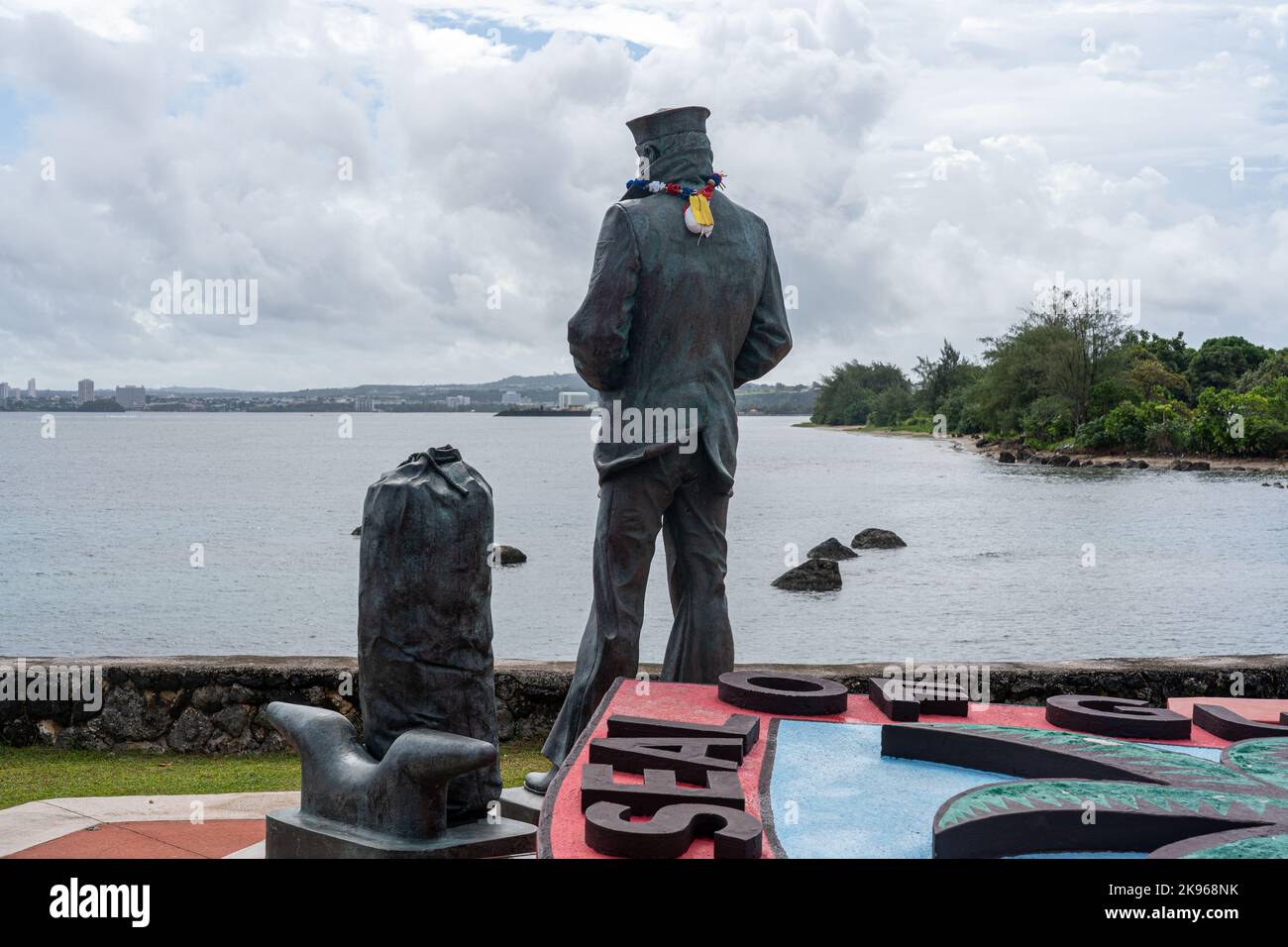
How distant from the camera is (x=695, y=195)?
6410mm

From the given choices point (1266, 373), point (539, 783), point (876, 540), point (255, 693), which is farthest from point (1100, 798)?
point (1266, 373)

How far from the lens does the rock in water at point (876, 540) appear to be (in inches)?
1432

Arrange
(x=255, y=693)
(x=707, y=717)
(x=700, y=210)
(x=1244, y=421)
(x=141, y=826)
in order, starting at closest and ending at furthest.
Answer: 1. (x=707, y=717)
2. (x=141, y=826)
3. (x=700, y=210)
4. (x=255, y=693)
5. (x=1244, y=421)

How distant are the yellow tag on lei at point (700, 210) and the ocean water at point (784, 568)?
1164 centimetres

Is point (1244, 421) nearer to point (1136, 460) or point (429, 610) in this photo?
point (1136, 460)

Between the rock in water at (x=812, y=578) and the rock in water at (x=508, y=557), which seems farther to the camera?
the rock in water at (x=508, y=557)

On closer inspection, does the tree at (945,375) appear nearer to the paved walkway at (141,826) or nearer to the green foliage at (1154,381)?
the green foliage at (1154,381)

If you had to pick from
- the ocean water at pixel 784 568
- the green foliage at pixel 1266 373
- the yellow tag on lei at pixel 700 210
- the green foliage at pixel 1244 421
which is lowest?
the ocean water at pixel 784 568

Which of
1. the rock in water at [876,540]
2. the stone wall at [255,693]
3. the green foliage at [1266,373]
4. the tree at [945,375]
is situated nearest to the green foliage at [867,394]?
the tree at [945,375]

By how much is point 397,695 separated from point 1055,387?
2798 inches

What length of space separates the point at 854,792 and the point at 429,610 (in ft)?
5.79

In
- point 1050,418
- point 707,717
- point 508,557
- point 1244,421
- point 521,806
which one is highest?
point 1050,418

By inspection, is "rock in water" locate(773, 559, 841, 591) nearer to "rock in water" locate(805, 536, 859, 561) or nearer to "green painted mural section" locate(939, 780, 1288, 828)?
"rock in water" locate(805, 536, 859, 561)

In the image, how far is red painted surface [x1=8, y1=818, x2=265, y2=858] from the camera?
5.81m
